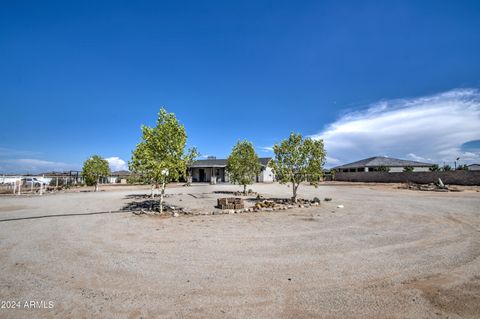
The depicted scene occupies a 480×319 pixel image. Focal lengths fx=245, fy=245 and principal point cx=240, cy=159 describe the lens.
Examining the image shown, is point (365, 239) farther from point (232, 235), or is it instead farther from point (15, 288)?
point (15, 288)

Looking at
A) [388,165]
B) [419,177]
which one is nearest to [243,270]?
[419,177]

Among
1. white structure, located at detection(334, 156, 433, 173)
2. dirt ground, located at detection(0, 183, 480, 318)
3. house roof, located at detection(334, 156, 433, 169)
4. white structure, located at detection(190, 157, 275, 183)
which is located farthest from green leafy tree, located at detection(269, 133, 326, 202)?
house roof, located at detection(334, 156, 433, 169)

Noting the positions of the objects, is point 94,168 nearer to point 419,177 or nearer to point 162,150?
point 162,150

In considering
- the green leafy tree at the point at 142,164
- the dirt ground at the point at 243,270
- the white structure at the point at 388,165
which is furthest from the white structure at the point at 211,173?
the dirt ground at the point at 243,270

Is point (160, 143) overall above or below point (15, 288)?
above

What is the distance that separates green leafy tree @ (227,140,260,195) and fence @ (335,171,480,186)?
2901cm

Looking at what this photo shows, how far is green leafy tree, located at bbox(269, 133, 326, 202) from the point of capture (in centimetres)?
1738

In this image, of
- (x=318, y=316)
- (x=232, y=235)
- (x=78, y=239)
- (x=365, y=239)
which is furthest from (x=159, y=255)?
(x=365, y=239)

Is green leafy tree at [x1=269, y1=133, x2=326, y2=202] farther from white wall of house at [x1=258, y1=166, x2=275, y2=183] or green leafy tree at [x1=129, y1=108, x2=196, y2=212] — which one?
white wall of house at [x1=258, y1=166, x2=275, y2=183]

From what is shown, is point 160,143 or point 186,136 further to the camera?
point 186,136

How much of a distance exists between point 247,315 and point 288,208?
1177 cm

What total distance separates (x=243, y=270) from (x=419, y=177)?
43.5 m

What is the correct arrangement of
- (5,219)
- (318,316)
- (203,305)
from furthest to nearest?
(5,219), (203,305), (318,316)

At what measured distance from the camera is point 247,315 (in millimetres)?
3934
